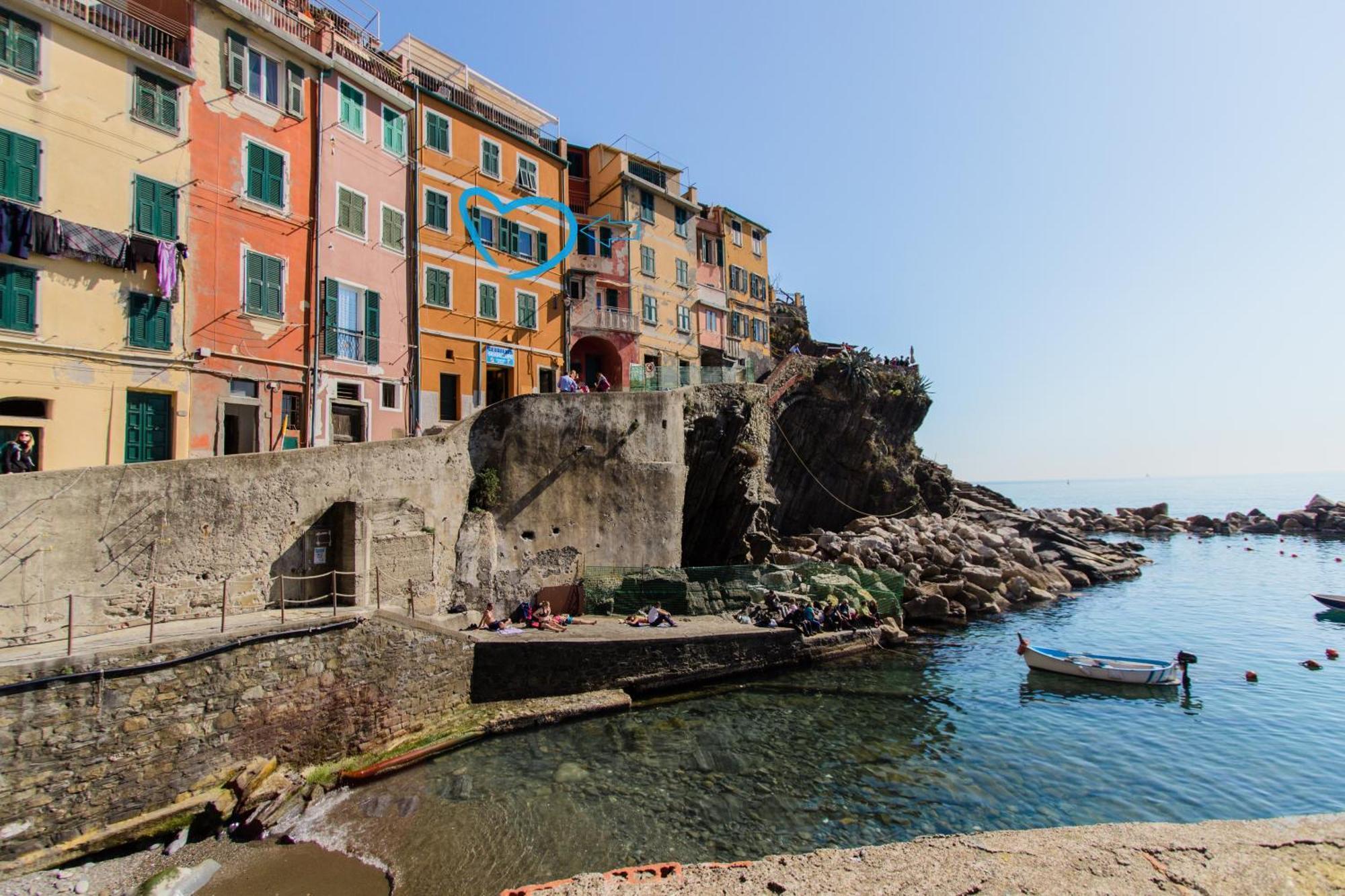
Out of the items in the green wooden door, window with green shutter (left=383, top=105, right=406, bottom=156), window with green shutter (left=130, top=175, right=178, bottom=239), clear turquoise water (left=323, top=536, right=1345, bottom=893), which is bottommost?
clear turquoise water (left=323, top=536, right=1345, bottom=893)

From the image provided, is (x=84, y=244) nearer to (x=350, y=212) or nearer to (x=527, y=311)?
(x=350, y=212)

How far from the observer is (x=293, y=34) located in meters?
20.3

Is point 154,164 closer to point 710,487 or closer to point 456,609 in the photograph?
point 456,609

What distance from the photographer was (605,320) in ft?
102

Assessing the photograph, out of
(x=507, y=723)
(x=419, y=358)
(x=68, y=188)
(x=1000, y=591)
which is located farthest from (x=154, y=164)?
(x=1000, y=591)

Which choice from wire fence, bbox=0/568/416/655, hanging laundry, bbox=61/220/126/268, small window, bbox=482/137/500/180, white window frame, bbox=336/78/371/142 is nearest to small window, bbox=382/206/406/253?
white window frame, bbox=336/78/371/142

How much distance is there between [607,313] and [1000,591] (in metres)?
23.3

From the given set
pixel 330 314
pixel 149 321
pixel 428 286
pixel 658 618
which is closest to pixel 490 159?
pixel 428 286

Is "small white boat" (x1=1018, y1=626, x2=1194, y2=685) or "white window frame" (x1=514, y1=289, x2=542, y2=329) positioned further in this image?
"white window frame" (x1=514, y1=289, x2=542, y2=329)

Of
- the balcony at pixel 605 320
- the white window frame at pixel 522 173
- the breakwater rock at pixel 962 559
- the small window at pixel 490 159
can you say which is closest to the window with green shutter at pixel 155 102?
the small window at pixel 490 159

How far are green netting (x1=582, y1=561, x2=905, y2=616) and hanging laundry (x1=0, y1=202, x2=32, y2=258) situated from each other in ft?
51.5

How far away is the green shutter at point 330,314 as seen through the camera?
20.5 meters

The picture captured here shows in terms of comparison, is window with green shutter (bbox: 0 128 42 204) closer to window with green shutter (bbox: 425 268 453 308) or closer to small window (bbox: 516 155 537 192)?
window with green shutter (bbox: 425 268 453 308)

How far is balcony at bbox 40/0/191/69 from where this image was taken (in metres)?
16.0
